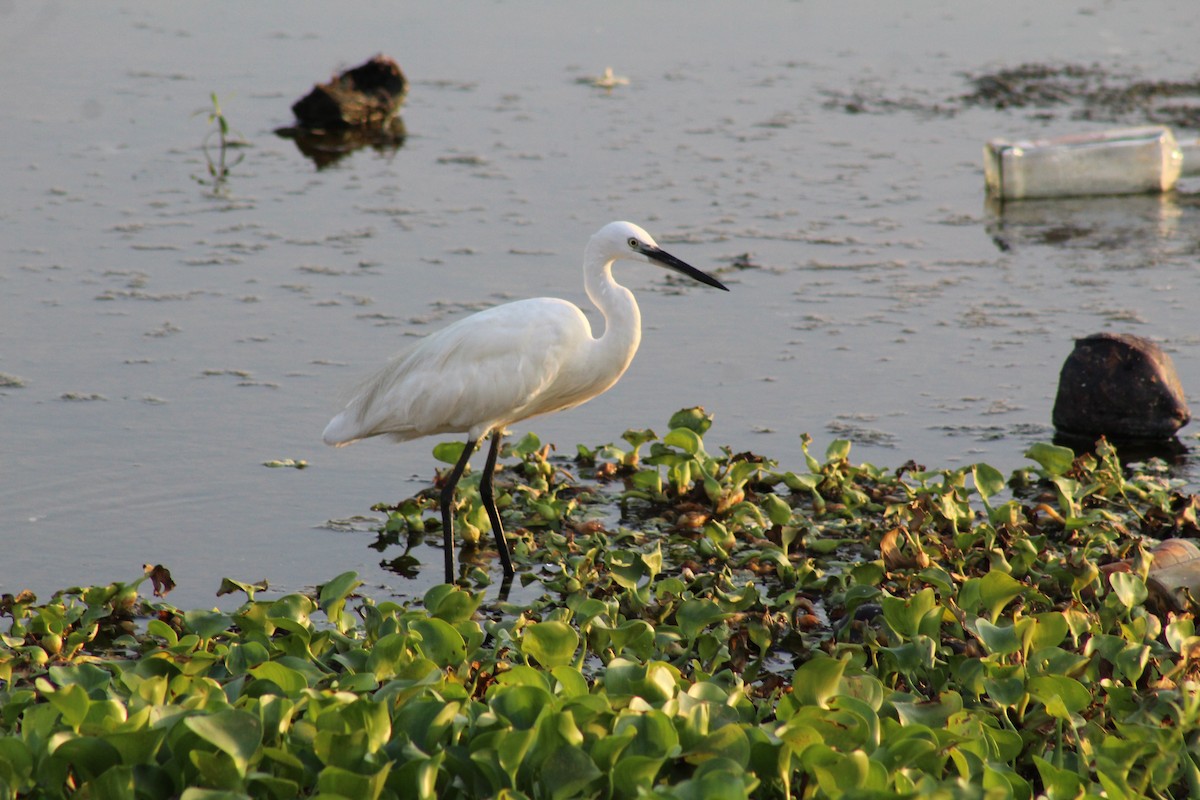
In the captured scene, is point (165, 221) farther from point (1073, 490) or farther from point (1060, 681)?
point (1060, 681)

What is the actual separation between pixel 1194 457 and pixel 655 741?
3960 mm

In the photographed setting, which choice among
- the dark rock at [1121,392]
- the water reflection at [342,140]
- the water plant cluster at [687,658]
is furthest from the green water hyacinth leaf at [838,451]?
the water reflection at [342,140]

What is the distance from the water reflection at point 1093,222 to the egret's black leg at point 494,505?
183 inches

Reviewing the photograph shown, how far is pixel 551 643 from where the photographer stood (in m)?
3.76

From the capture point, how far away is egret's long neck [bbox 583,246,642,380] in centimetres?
534

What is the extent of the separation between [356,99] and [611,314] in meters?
6.49

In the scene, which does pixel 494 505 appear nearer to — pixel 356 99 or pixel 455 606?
pixel 455 606

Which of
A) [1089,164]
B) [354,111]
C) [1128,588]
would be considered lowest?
[1128,588]

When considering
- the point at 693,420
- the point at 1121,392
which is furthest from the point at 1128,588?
the point at 1121,392

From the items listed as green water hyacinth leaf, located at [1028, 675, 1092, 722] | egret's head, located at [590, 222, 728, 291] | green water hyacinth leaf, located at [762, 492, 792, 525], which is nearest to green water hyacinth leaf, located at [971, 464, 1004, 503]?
green water hyacinth leaf, located at [762, 492, 792, 525]

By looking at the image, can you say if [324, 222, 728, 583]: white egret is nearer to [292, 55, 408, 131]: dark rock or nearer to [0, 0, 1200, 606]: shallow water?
[0, 0, 1200, 606]: shallow water

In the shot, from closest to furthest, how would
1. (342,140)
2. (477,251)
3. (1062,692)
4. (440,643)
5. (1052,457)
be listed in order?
1. (1062,692)
2. (440,643)
3. (1052,457)
4. (477,251)
5. (342,140)

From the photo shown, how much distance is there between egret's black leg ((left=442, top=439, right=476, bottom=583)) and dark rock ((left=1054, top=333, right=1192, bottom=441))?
2.71 metres

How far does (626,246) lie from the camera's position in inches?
210
